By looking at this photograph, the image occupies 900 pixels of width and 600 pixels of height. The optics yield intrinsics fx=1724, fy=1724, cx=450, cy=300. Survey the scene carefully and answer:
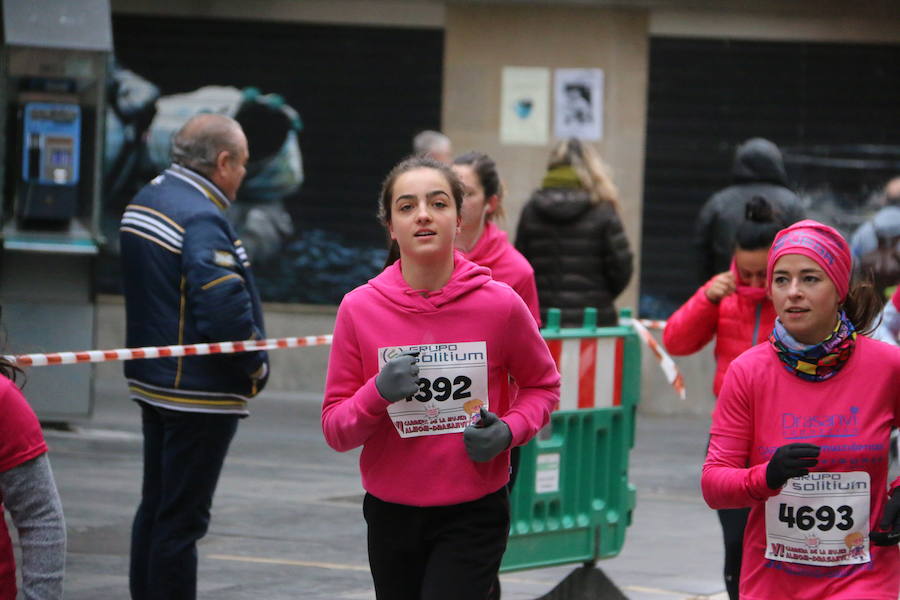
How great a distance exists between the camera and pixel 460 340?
4.51 metres

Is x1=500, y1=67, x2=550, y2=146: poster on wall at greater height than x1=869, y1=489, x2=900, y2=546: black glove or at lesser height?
greater

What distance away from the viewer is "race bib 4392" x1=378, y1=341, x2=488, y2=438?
445 centimetres

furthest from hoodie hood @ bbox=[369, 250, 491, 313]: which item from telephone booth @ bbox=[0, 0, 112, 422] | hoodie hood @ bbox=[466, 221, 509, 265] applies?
telephone booth @ bbox=[0, 0, 112, 422]

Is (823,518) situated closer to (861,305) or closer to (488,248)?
(861,305)

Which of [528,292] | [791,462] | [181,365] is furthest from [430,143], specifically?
[791,462]

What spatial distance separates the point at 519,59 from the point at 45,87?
451cm

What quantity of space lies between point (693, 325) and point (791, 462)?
242cm

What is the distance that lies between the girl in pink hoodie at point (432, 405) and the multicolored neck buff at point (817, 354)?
27.0 inches

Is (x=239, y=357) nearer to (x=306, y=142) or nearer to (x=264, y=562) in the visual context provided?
(x=264, y=562)

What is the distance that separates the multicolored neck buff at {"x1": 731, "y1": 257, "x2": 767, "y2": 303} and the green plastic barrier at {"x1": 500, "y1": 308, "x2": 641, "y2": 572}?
118cm

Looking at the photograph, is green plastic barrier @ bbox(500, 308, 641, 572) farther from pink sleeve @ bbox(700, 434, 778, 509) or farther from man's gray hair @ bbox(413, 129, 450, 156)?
man's gray hair @ bbox(413, 129, 450, 156)

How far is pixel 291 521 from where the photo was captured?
9547 millimetres

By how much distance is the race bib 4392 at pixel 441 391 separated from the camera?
175 inches

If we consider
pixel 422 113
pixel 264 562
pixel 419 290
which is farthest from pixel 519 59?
pixel 419 290
